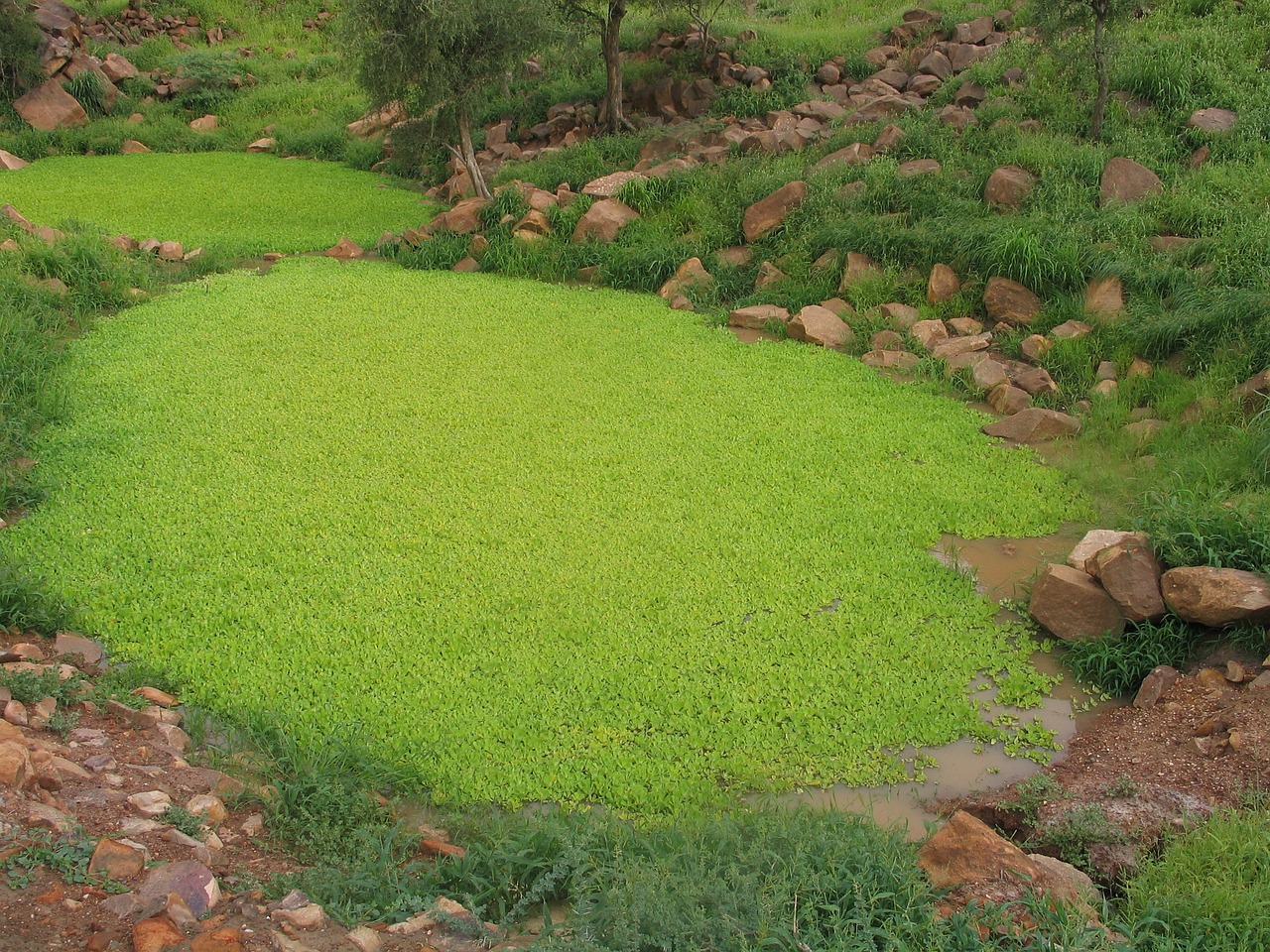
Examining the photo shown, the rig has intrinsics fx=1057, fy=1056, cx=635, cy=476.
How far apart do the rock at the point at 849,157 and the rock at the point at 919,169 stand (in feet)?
1.54

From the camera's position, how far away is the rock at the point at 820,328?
930 centimetres

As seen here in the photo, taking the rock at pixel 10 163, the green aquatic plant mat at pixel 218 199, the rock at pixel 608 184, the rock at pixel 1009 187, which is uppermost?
the rock at pixel 1009 187

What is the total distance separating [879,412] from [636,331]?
2574mm

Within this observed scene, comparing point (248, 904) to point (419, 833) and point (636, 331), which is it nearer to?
point (419, 833)

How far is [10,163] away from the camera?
52.7ft

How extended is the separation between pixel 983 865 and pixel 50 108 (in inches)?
778

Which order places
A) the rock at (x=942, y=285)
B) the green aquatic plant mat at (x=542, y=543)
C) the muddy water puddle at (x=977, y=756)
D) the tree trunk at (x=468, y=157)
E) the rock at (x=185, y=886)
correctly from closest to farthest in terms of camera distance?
the rock at (x=185, y=886) < the muddy water puddle at (x=977, y=756) < the green aquatic plant mat at (x=542, y=543) < the rock at (x=942, y=285) < the tree trunk at (x=468, y=157)

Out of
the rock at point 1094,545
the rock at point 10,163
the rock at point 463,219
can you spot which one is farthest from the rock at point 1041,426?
the rock at point 10,163

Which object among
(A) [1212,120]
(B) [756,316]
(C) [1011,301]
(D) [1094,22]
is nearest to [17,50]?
(B) [756,316]

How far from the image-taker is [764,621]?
18.1 feet

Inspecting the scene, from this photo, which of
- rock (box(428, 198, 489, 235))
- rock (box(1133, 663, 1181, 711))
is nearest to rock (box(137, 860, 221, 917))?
rock (box(1133, 663, 1181, 711))

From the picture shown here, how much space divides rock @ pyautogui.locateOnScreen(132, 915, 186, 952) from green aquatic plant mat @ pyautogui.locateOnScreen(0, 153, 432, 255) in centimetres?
997

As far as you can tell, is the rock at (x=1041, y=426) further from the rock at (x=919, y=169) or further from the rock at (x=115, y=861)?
the rock at (x=115, y=861)

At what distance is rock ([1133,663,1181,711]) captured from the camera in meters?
4.99
